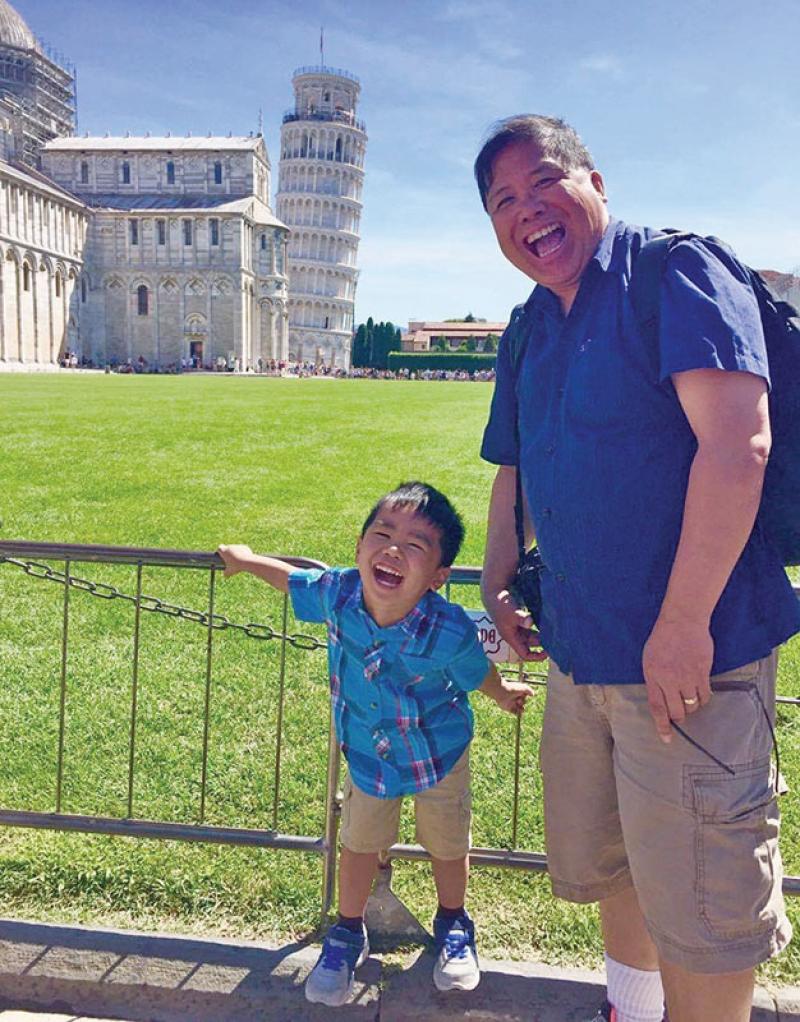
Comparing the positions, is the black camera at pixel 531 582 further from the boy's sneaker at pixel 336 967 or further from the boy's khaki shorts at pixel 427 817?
the boy's sneaker at pixel 336 967

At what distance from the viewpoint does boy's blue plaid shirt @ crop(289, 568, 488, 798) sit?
2377mm

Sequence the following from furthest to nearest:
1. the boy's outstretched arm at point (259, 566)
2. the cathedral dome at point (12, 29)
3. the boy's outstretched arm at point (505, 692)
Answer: the cathedral dome at point (12, 29), the boy's outstretched arm at point (259, 566), the boy's outstretched arm at point (505, 692)

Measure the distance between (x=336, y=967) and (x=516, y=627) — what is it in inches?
45.6

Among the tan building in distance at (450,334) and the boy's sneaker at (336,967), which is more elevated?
the tan building in distance at (450,334)

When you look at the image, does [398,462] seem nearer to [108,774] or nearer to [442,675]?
[108,774]

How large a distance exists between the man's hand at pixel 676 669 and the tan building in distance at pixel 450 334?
92.9 metres

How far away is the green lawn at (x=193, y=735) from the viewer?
297 centimetres

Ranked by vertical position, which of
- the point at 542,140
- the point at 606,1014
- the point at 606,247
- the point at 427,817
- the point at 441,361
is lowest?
the point at 606,1014

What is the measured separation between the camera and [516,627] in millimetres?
2307

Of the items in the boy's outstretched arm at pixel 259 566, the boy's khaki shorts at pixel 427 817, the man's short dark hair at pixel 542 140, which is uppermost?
the man's short dark hair at pixel 542 140

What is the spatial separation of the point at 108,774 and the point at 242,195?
76399 mm

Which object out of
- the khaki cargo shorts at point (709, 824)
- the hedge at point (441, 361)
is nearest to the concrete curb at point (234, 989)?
the khaki cargo shorts at point (709, 824)

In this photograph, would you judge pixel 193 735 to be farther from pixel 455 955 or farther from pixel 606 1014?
pixel 606 1014

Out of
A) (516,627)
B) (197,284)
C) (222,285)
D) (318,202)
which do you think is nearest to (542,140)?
(516,627)
